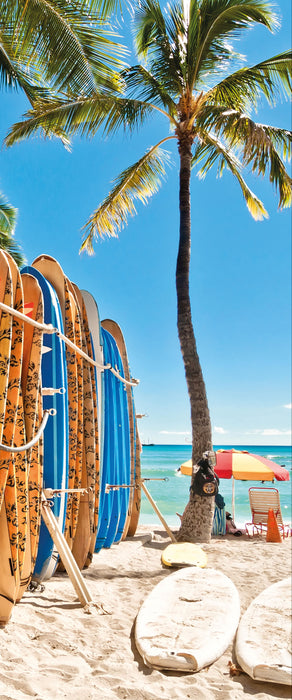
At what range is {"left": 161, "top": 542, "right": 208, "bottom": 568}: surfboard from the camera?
4.85m

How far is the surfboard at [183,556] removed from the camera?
4.85 meters

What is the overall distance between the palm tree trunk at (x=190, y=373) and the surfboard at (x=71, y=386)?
2679 mm

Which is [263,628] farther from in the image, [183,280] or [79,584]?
[183,280]

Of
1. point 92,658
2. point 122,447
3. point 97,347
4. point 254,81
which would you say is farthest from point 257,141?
point 92,658

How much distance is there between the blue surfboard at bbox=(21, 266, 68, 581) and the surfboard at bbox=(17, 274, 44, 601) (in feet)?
0.96

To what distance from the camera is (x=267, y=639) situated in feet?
9.14

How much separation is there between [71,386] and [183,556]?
7.78ft

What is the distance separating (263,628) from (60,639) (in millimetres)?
1268

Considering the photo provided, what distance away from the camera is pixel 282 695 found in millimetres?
2330

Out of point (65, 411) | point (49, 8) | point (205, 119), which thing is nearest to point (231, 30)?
point (205, 119)

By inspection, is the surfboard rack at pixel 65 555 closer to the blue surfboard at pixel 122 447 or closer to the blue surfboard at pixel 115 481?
the blue surfboard at pixel 115 481

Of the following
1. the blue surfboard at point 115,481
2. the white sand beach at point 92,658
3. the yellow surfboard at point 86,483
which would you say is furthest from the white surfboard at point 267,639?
the blue surfboard at point 115,481

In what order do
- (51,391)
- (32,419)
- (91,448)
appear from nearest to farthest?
(32,419)
(51,391)
(91,448)

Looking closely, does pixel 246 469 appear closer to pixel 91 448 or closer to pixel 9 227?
pixel 91 448
